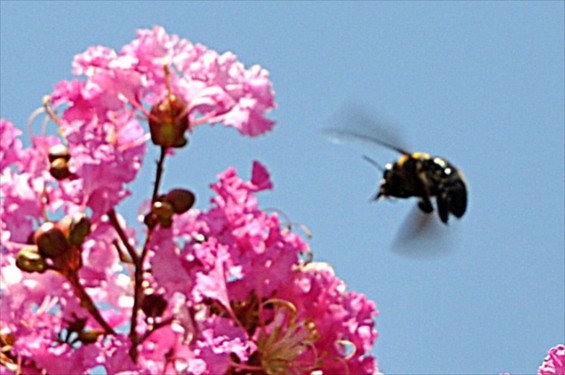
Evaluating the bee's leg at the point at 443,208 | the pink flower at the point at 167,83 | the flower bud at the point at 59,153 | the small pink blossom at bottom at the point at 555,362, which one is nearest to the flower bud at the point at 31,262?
the flower bud at the point at 59,153

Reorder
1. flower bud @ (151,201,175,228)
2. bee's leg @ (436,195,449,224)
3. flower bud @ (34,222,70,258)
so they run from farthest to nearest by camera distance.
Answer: bee's leg @ (436,195,449,224), flower bud @ (151,201,175,228), flower bud @ (34,222,70,258)

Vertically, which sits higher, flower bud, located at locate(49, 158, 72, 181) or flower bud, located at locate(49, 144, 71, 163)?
flower bud, located at locate(49, 144, 71, 163)

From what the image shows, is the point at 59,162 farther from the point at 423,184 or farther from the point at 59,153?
the point at 423,184

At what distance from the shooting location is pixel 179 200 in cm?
225

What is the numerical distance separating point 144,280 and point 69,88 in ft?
1.36

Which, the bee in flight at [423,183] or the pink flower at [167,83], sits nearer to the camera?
the pink flower at [167,83]

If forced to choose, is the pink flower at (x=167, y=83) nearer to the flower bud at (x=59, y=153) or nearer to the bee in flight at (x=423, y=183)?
the flower bud at (x=59, y=153)

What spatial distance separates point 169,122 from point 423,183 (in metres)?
0.93

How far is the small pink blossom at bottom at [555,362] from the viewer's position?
2.34 metres

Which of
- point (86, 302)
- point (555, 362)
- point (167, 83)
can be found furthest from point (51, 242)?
point (555, 362)

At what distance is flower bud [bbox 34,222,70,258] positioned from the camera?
84.5 inches

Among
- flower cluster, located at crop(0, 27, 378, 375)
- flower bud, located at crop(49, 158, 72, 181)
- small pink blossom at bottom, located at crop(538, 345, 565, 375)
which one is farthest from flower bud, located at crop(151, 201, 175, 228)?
small pink blossom at bottom, located at crop(538, 345, 565, 375)

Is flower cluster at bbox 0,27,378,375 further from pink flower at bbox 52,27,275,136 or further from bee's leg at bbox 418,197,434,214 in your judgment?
bee's leg at bbox 418,197,434,214

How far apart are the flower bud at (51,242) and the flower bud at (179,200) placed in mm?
222
